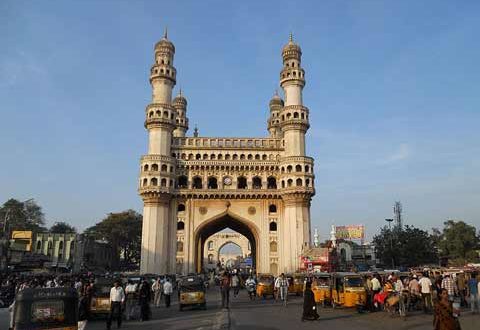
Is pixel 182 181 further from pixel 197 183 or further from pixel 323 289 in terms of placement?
pixel 323 289

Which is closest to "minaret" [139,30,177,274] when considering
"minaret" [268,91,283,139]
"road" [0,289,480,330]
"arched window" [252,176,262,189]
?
"arched window" [252,176,262,189]

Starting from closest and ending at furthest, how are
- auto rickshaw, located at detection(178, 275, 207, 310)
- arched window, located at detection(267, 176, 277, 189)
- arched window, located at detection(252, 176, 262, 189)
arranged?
auto rickshaw, located at detection(178, 275, 207, 310)
arched window, located at detection(267, 176, 277, 189)
arched window, located at detection(252, 176, 262, 189)

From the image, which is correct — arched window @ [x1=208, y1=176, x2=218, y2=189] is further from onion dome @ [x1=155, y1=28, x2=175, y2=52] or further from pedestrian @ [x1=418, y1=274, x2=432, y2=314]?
pedestrian @ [x1=418, y1=274, x2=432, y2=314]

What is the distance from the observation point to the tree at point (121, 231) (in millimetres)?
71000

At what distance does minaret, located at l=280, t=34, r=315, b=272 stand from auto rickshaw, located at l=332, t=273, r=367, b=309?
2391 cm

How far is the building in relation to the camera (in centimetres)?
4478

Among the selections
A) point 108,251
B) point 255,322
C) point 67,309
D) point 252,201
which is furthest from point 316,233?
point 67,309

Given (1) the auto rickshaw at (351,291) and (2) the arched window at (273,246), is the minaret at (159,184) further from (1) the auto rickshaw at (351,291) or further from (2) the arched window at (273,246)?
(1) the auto rickshaw at (351,291)

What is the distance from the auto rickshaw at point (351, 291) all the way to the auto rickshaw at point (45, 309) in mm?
12398

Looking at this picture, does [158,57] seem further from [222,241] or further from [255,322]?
[222,241]

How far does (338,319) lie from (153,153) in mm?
32817

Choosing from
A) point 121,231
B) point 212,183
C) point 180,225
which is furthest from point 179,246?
point 121,231

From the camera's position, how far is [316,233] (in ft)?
249

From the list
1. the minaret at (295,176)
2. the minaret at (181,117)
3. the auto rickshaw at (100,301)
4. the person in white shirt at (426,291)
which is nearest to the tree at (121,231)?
the minaret at (181,117)
